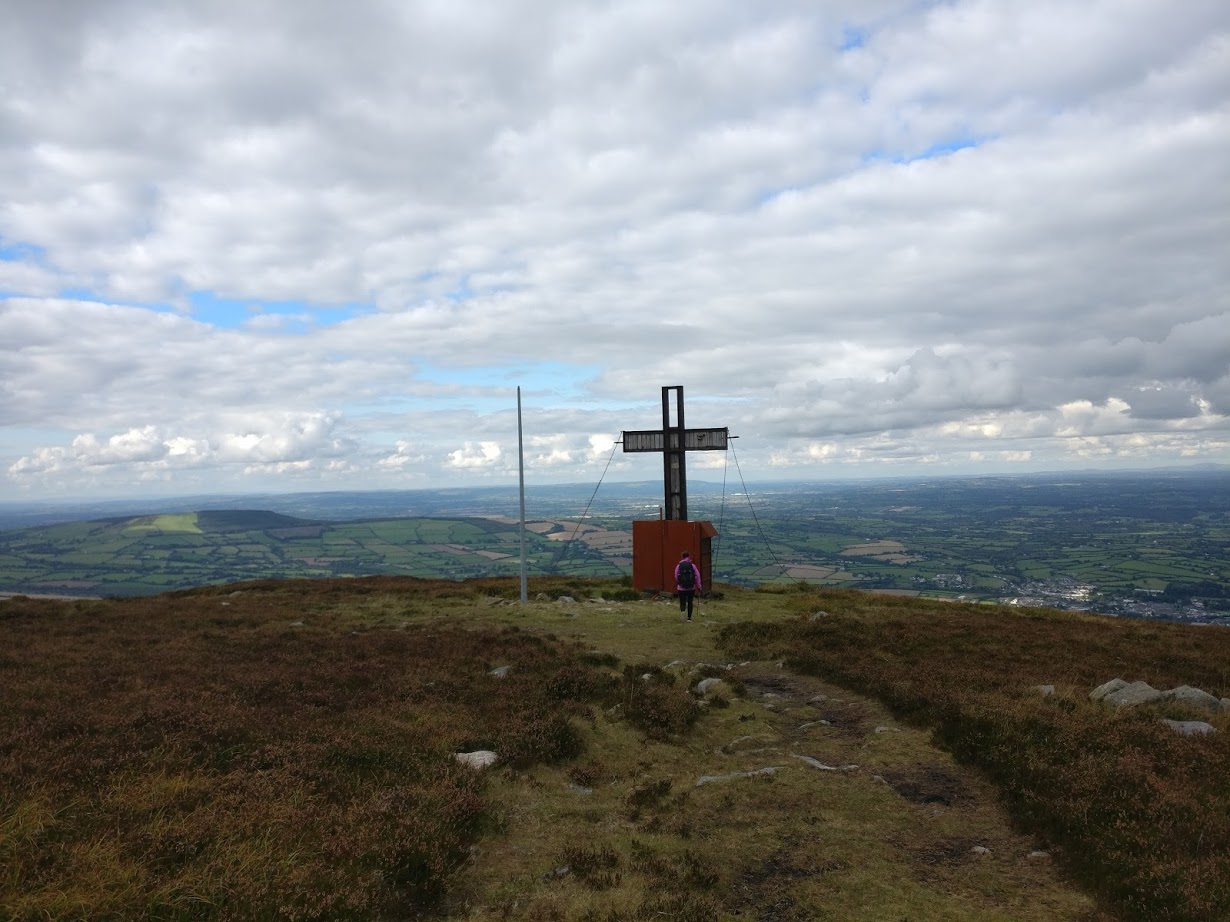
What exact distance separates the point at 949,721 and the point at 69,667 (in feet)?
62.3

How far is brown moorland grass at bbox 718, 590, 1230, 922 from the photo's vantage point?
732cm

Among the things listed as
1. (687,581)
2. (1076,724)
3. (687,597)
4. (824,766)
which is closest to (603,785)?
(824,766)

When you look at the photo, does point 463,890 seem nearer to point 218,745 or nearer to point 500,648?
point 218,745

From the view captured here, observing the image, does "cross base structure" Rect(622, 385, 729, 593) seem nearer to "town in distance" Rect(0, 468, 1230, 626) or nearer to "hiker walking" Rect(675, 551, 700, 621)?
"hiker walking" Rect(675, 551, 700, 621)

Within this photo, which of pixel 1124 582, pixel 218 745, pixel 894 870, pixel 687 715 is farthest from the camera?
pixel 1124 582

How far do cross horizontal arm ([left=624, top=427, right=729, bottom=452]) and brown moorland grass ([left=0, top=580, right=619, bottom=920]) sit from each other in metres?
14.4

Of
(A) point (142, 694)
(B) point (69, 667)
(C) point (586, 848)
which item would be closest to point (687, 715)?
(C) point (586, 848)

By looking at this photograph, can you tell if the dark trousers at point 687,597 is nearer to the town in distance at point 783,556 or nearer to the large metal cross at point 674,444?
the large metal cross at point 674,444

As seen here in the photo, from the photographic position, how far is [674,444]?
32.2m

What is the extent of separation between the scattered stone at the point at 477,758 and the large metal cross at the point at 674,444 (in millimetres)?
21376

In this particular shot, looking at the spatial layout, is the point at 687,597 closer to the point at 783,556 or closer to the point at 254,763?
the point at 254,763

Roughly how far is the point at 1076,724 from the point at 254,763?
42.2 ft

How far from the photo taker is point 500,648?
1936cm

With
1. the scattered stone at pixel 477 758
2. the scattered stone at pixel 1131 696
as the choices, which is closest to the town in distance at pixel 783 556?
the scattered stone at pixel 1131 696
